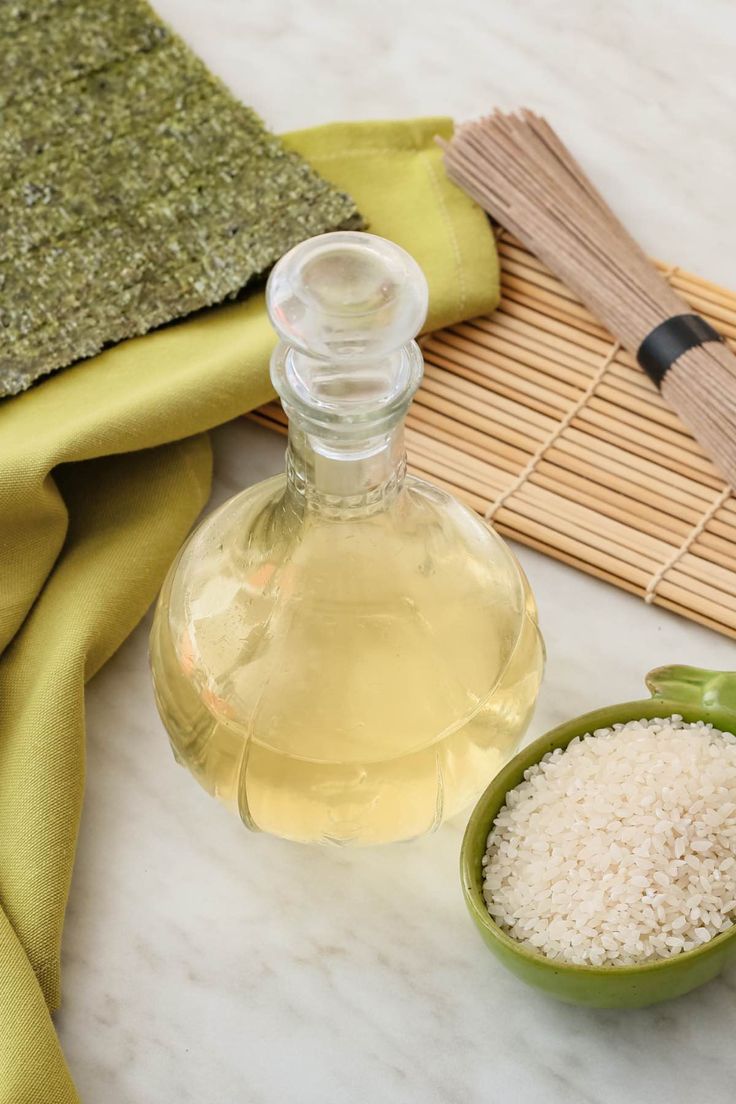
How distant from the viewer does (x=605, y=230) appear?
0.87 metres

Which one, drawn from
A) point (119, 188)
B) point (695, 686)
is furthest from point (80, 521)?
point (695, 686)

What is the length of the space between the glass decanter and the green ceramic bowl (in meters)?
0.01

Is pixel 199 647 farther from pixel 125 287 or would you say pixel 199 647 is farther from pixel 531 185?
pixel 531 185

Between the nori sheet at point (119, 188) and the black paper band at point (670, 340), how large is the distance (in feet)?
0.65

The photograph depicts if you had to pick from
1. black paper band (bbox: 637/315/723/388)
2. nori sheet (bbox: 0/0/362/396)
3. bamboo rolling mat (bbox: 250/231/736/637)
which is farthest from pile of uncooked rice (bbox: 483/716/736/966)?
nori sheet (bbox: 0/0/362/396)

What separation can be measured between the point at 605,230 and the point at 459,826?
1.28ft

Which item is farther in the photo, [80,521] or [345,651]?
[80,521]

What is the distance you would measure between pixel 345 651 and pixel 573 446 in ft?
0.93

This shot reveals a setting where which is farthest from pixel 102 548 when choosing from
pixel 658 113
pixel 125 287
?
pixel 658 113

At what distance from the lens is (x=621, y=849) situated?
61 centimetres

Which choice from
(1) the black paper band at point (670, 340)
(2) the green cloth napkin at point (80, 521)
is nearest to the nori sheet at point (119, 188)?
(2) the green cloth napkin at point (80, 521)

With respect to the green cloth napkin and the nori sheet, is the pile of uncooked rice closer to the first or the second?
the green cloth napkin

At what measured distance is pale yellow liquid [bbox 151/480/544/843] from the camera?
0.60 m

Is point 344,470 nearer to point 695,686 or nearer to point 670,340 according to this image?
point 695,686
